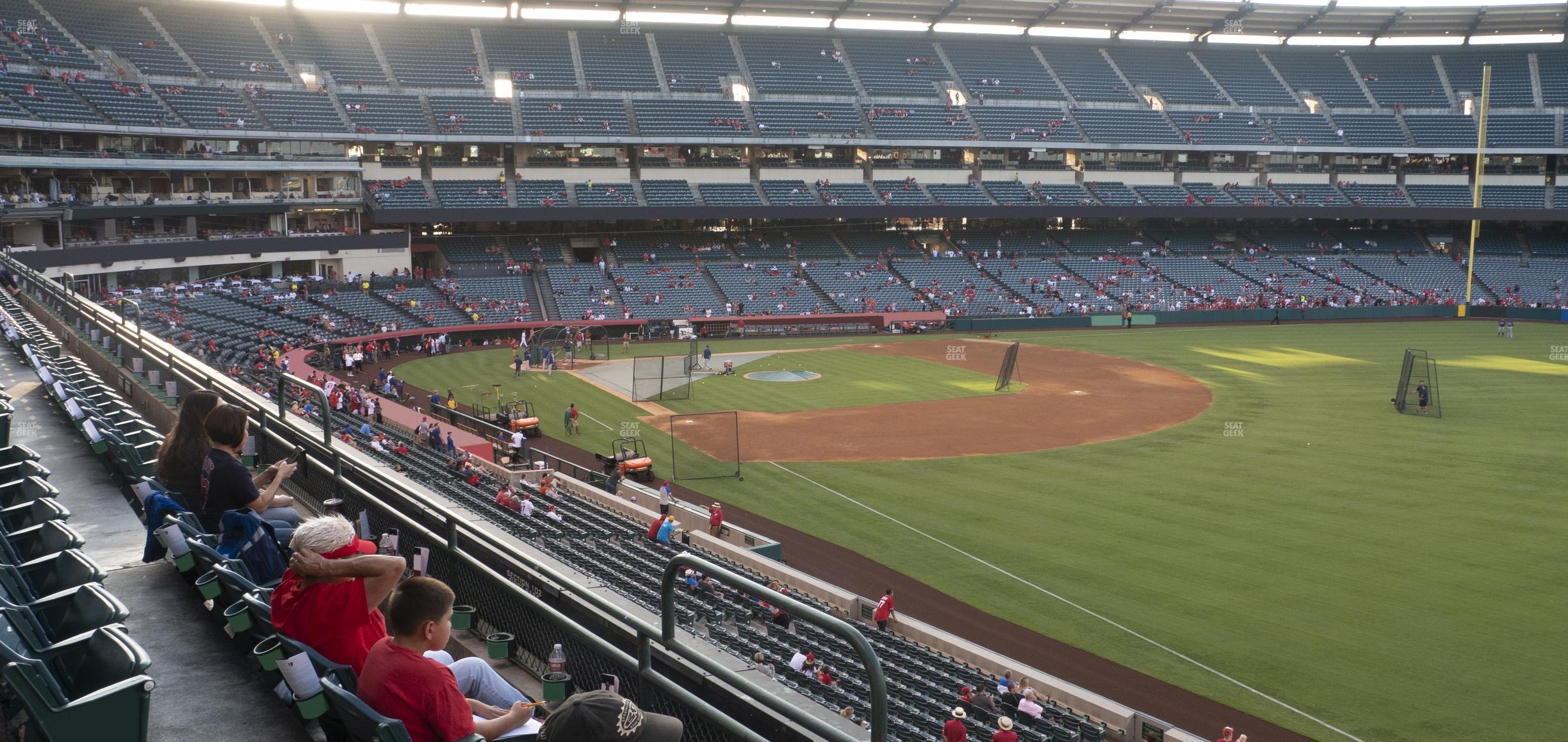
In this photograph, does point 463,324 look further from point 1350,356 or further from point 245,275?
point 1350,356

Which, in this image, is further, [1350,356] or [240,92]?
[240,92]

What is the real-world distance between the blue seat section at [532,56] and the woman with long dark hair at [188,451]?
233ft

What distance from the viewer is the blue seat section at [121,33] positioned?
61.8m

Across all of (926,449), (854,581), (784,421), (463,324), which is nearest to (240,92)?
(463,324)

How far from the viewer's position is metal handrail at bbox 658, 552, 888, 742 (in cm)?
418

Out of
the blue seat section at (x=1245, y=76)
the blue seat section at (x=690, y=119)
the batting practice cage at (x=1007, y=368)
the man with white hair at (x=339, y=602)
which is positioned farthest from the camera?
the blue seat section at (x=1245, y=76)

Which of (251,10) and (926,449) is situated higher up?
(251,10)

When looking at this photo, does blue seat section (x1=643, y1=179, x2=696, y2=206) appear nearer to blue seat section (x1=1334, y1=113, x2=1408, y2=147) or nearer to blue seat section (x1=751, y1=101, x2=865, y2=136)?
blue seat section (x1=751, y1=101, x2=865, y2=136)

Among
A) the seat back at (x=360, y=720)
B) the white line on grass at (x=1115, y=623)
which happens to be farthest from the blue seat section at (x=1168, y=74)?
the seat back at (x=360, y=720)

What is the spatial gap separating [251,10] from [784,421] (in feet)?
178

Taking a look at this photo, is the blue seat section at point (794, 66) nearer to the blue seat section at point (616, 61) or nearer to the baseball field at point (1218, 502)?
the blue seat section at point (616, 61)

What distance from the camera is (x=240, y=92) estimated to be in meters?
64.5

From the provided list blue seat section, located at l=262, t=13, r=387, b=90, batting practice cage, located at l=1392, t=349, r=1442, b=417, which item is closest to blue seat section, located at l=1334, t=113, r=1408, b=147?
batting practice cage, located at l=1392, t=349, r=1442, b=417

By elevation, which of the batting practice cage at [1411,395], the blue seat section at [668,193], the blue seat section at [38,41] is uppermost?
the blue seat section at [38,41]
